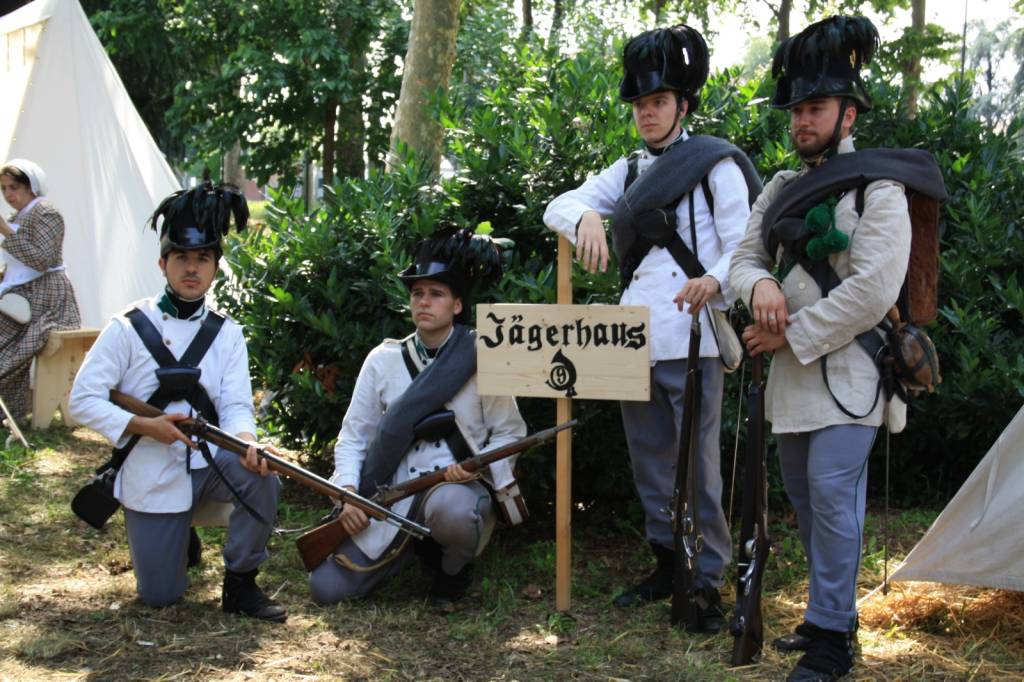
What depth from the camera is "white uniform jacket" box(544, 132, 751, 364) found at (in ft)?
13.0

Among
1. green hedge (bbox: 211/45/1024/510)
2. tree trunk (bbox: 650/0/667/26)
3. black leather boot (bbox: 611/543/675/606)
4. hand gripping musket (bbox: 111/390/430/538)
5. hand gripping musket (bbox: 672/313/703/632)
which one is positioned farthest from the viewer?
tree trunk (bbox: 650/0/667/26)

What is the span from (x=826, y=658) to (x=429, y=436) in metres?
1.71

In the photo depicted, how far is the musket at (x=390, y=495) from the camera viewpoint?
13.6ft

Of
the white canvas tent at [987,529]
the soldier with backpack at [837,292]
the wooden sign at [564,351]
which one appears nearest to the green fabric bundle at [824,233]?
the soldier with backpack at [837,292]

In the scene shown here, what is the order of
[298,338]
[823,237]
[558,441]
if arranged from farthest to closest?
[298,338], [558,441], [823,237]

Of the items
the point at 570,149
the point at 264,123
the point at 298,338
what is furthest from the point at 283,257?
the point at 264,123

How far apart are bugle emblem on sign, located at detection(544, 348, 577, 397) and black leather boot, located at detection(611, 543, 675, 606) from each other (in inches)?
29.8

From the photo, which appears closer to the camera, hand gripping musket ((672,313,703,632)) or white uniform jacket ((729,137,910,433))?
white uniform jacket ((729,137,910,433))

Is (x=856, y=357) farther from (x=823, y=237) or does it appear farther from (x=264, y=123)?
(x=264, y=123)

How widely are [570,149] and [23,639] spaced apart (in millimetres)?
3114

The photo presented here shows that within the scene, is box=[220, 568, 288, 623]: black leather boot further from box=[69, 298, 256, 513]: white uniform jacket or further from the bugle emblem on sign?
the bugle emblem on sign

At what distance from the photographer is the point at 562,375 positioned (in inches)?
160

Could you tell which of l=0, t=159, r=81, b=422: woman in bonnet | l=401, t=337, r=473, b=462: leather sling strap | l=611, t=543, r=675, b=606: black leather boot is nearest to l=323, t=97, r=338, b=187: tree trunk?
l=0, t=159, r=81, b=422: woman in bonnet

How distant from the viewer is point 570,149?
17.1ft
